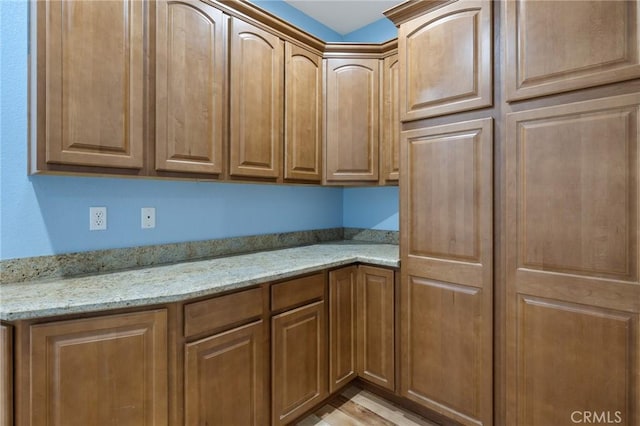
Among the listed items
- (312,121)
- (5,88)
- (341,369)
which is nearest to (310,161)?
(312,121)

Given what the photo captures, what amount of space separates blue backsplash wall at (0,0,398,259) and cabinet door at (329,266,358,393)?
719mm

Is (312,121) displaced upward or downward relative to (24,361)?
upward

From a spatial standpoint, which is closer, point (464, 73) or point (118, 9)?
point (118, 9)

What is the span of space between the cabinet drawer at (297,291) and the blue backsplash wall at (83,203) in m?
0.68

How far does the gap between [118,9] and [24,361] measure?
145 centimetres

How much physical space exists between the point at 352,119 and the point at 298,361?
1709 millimetres

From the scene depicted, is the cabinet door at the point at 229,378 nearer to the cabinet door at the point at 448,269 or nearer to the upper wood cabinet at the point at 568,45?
the cabinet door at the point at 448,269

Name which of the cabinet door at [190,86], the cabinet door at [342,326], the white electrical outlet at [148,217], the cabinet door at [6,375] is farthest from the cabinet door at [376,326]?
the cabinet door at [6,375]

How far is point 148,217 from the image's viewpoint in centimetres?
179

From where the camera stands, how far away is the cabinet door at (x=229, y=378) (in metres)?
1.36

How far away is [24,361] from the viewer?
1076 millimetres

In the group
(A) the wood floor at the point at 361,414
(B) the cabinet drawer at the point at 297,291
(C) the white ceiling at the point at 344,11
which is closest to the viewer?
(B) the cabinet drawer at the point at 297,291

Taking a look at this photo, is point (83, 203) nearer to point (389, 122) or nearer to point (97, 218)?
point (97, 218)

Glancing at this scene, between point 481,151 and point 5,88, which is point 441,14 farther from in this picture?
point 5,88
